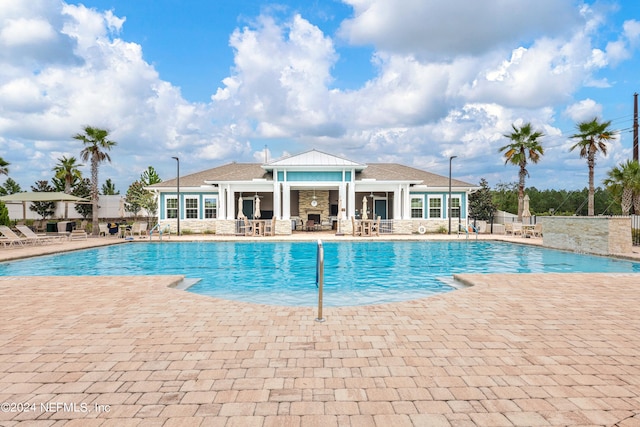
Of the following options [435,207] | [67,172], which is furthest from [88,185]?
[435,207]

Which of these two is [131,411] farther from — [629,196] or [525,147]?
[525,147]

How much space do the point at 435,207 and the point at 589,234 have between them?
11431 millimetres

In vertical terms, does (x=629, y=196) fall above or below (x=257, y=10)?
below

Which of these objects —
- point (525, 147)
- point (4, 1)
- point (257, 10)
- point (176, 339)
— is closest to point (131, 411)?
point (176, 339)

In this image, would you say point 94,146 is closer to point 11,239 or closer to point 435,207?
point 11,239

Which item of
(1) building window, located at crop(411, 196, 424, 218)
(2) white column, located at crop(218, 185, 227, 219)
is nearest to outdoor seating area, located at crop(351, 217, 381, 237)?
(1) building window, located at crop(411, 196, 424, 218)

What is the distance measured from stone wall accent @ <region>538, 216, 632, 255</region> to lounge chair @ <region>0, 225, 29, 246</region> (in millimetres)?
23674

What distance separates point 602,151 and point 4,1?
2791cm

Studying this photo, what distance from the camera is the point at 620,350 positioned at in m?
3.88

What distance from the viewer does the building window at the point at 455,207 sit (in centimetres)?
2583

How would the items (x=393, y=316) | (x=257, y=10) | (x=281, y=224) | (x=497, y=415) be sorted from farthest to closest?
1. (x=281, y=224)
2. (x=257, y=10)
3. (x=393, y=316)
4. (x=497, y=415)

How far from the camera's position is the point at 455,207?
85.0 feet

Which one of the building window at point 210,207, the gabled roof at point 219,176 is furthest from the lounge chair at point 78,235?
the building window at point 210,207

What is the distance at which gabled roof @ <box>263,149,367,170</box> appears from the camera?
22984 mm
